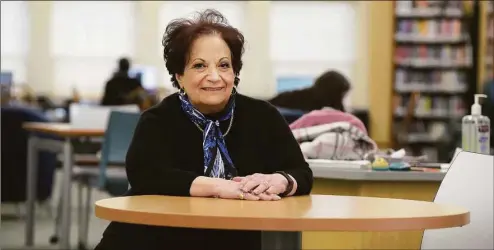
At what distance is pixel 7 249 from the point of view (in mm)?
5613

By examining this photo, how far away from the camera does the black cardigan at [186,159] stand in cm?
216

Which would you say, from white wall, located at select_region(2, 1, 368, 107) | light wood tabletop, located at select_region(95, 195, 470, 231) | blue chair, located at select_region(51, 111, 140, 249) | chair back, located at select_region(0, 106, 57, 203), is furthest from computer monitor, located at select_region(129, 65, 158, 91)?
light wood tabletop, located at select_region(95, 195, 470, 231)

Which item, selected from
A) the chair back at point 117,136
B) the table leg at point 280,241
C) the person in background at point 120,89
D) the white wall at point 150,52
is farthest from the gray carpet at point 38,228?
the white wall at point 150,52

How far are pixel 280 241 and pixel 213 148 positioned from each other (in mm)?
379

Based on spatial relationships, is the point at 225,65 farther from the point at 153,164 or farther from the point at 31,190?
the point at 31,190

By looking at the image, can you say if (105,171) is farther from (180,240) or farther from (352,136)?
(180,240)

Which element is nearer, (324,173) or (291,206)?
(291,206)

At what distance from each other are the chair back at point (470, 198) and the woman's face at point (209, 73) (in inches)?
24.9

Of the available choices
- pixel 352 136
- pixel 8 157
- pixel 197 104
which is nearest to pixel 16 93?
pixel 8 157

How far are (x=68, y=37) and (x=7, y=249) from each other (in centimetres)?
766

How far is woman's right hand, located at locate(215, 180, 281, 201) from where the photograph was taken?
2.04 m

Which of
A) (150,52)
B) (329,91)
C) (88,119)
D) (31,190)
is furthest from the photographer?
(150,52)

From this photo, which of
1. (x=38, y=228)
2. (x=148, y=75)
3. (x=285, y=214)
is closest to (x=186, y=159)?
(x=285, y=214)

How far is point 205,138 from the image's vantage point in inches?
90.4
